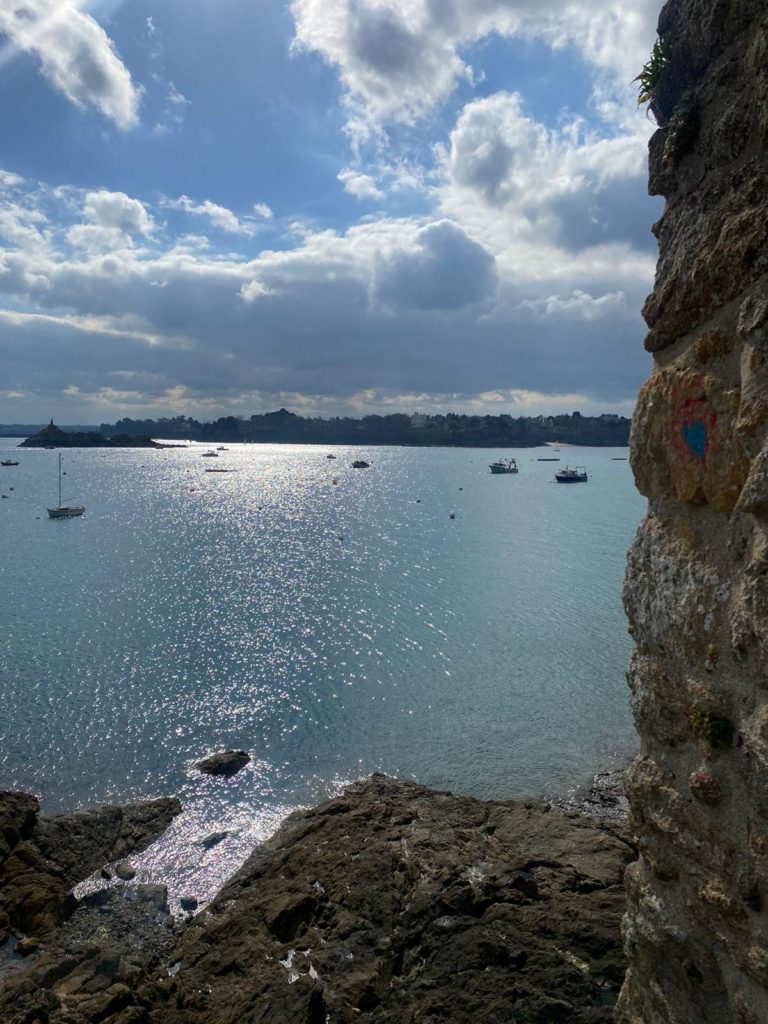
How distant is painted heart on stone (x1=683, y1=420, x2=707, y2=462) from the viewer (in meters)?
3.47

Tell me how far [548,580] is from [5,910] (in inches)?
1327

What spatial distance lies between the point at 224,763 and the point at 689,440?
1657cm

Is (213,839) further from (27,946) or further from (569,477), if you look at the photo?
(569,477)

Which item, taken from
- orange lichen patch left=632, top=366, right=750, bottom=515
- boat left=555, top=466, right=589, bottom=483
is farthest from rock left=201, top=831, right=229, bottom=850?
boat left=555, top=466, right=589, bottom=483

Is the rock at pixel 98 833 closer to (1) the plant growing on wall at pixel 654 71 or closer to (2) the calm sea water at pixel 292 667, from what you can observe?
(2) the calm sea water at pixel 292 667

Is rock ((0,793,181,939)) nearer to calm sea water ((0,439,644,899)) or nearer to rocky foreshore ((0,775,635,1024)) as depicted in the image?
rocky foreshore ((0,775,635,1024))

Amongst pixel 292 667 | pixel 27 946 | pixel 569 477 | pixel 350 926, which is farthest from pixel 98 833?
pixel 569 477

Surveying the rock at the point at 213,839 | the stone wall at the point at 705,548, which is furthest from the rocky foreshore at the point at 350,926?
the stone wall at the point at 705,548

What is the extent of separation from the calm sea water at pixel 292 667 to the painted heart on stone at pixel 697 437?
12.9m

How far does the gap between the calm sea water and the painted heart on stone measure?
1292 cm

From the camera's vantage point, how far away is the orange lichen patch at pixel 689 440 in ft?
10.8

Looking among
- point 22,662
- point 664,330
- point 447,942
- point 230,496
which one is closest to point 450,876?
point 447,942

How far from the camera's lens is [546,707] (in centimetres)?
2162

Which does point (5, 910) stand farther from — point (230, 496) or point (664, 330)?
point (230, 496)
